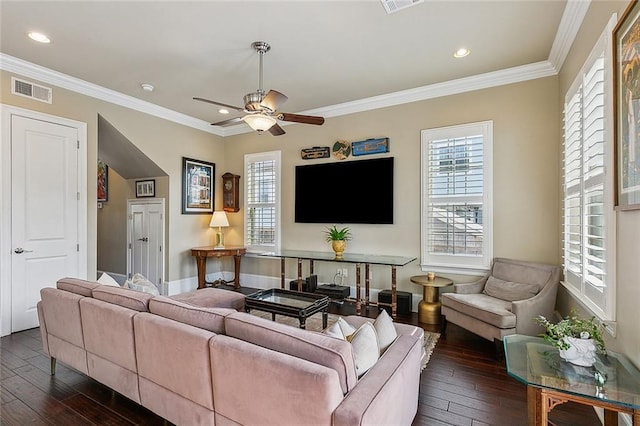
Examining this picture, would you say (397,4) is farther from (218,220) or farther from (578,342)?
(218,220)

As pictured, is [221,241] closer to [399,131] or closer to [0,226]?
[0,226]

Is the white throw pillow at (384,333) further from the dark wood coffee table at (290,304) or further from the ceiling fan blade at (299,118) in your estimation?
the ceiling fan blade at (299,118)

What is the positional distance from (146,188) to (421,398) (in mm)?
5385

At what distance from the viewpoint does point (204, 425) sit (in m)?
1.66

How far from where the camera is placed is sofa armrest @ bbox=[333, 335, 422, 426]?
1214 millimetres

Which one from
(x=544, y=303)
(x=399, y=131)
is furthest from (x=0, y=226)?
(x=544, y=303)

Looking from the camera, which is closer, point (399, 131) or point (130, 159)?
point (399, 131)

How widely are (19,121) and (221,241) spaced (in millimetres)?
3172

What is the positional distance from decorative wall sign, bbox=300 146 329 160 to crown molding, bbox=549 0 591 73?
3073 mm

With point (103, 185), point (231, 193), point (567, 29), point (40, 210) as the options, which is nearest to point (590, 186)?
point (567, 29)

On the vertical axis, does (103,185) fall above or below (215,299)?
above

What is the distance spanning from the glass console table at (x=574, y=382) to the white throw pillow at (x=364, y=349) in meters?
0.73

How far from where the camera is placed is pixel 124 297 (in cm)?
218

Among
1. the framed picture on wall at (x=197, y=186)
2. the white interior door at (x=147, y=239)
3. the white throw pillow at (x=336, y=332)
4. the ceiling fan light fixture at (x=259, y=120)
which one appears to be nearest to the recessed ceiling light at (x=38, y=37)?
the ceiling fan light fixture at (x=259, y=120)
